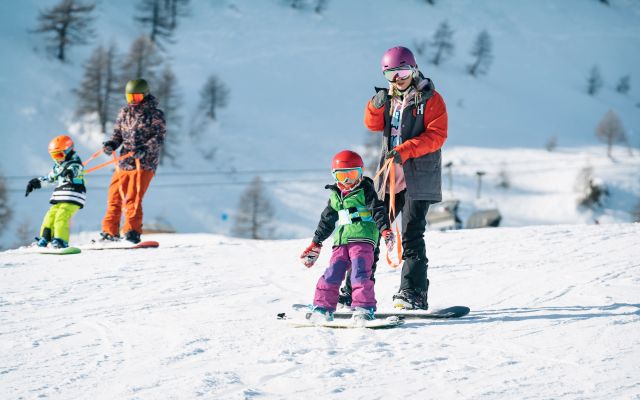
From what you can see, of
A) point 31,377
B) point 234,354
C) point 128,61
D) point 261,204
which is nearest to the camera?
point 31,377

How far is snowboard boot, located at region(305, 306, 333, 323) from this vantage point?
5.22 meters

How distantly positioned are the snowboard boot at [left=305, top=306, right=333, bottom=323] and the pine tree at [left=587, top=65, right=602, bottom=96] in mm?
75499

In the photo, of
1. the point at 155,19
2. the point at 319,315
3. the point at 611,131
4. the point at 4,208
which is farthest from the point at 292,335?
the point at 611,131

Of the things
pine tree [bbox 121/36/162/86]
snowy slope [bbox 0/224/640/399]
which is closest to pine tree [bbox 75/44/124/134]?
pine tree [bbox 121/36/162/86]

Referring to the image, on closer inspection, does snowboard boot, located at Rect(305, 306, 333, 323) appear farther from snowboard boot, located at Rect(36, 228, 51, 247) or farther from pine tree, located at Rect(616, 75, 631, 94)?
pine tree, located at Rect(616, 75, 631, 94)

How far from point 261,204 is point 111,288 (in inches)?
1469

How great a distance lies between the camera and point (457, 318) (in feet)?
17.9

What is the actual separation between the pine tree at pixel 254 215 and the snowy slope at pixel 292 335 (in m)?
34.0

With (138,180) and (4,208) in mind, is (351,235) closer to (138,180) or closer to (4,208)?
(138,180)

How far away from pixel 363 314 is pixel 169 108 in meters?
44.8

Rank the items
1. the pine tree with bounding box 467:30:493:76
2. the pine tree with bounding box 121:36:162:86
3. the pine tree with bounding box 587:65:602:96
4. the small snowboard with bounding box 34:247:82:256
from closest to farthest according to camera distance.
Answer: the small snowboard with bounding box 34:247:82:256 < the pine tree with bounding box 121:36:162:86 < the pine tree with bounding box 467:30:493:76 < the pine tree with bounding box 587:65:602:96

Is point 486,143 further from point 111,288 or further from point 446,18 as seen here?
point 111,288

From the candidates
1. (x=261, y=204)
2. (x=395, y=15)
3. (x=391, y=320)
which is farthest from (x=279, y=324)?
(x=395, y=15)

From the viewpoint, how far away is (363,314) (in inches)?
203
